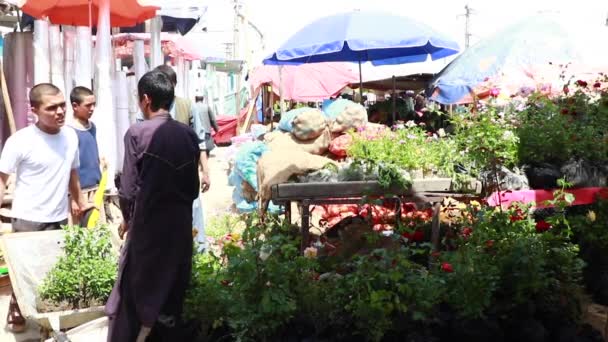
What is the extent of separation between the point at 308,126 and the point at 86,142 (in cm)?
192

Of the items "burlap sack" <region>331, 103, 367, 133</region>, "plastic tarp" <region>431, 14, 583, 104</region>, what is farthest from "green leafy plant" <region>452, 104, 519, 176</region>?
"plastic tarp" <region>431, 14, 583, 104</region>

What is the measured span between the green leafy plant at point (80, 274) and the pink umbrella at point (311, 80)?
14476 millimetres

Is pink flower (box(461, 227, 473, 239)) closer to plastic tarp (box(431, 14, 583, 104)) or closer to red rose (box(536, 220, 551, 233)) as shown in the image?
red rose (box(536, 220, 551, 233))

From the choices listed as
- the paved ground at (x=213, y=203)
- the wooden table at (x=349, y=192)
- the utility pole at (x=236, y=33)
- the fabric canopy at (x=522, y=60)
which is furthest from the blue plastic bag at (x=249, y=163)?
the utility pole at (x=236, y=33)

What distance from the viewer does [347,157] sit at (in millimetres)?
5176

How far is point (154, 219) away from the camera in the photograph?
370cm

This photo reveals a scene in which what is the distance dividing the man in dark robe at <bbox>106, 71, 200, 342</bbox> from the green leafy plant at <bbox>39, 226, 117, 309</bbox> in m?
0.66

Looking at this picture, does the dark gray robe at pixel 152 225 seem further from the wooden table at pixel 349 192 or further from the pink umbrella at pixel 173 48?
the pink umbrella at pixel 173 48

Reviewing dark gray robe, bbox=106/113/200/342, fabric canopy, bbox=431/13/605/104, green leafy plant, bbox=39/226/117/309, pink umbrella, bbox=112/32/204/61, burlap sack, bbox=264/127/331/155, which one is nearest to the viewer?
dark gray robe, bbox=106/113/200/342

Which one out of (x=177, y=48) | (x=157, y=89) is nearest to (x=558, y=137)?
(x=157, y=89)

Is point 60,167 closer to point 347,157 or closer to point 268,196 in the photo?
point 268,196

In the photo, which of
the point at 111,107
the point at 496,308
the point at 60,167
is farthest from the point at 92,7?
the point at 496,308

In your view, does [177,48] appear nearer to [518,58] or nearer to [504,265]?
[518,58]

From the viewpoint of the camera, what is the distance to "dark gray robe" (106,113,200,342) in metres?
3.67
